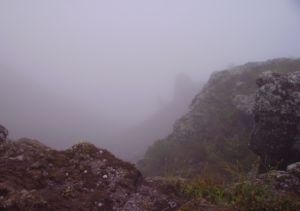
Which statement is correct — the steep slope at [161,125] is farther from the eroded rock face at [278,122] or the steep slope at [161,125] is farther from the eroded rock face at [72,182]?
the eroded rock face at [72,182]

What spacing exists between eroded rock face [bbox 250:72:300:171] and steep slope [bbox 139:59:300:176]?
144 inches

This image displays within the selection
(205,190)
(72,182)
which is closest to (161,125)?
(205,190)

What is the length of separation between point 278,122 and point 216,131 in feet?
30.5

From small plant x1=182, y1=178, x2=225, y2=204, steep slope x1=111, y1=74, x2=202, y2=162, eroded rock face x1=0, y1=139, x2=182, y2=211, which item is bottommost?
small plant x1=182, y1=178, x2=225, y2=204

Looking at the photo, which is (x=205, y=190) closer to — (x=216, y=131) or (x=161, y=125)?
(x=216, y=131)

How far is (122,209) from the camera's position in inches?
292

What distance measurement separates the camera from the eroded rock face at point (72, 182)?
7230 millimetres

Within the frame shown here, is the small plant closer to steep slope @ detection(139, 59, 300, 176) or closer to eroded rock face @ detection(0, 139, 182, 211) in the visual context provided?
eroded rock face @ detection(0, 139, 182, 211)

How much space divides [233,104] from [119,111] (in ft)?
256

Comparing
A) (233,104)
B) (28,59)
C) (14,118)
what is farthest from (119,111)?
(233,104)

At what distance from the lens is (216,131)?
850 inches

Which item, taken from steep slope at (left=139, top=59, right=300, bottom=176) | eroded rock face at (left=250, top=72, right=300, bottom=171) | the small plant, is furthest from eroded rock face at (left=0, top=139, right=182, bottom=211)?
steep slope at (left=139, top=59, right=300, bottom=176)

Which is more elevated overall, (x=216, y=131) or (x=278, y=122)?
(x=216, y=131)

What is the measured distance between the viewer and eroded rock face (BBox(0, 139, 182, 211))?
7.23m
